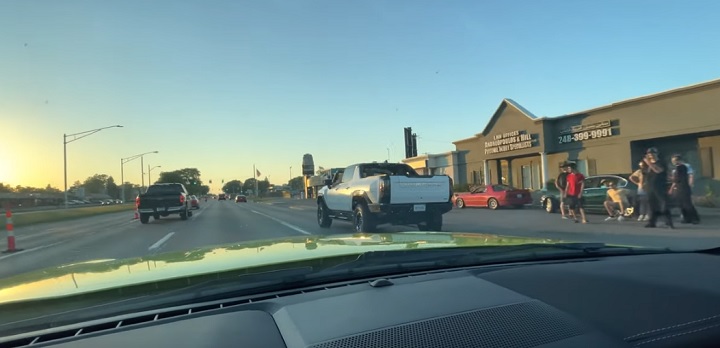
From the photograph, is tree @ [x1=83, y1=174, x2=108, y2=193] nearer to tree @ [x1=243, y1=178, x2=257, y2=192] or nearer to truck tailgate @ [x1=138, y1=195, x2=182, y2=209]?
tree @ [x1=243, y1=178, x2=257, y2=192]

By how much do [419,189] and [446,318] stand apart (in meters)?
10.0

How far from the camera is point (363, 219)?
40.1ft

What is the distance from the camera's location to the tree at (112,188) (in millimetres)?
161875

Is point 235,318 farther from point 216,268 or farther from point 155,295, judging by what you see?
point 216,268

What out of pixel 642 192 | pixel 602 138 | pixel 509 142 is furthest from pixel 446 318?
pixel 509 142

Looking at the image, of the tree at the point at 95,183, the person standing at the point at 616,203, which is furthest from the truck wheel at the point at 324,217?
the tree at the point at 95,183

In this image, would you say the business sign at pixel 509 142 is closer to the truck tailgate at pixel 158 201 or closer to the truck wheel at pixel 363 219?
the truck tailgate at pixel 158 201

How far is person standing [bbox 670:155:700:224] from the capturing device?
12.3 meters

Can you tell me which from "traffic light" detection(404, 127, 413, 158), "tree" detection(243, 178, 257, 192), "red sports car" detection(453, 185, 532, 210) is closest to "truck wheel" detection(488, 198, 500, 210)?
"red sports car" detection(453, 185, 532, 210)

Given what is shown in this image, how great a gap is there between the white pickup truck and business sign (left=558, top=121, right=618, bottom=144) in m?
19.1

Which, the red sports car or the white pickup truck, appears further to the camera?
the red sports car

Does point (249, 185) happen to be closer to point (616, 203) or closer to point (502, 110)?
point (502, 110)

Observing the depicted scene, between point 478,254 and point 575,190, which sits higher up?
point 575,190

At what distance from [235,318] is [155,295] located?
672 millimetres
